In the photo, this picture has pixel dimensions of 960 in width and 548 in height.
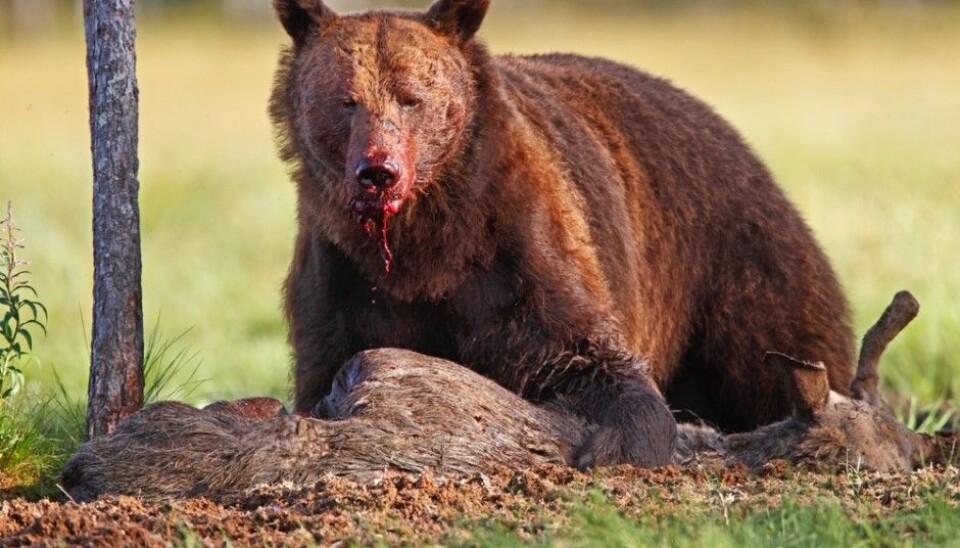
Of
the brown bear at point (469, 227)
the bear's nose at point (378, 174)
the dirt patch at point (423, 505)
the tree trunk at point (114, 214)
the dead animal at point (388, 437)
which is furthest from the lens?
the tree trunk at point (114, 214)

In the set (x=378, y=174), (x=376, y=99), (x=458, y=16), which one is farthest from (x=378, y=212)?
(x=458, y=16)

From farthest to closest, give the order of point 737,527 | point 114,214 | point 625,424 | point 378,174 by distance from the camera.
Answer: point 114,214 < point 625,424 < point 378,174 < point 737,527

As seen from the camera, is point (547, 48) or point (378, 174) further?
point (547, 48)

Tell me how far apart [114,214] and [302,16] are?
1.01m

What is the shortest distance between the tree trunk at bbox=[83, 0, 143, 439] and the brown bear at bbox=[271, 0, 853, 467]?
0.59 metres

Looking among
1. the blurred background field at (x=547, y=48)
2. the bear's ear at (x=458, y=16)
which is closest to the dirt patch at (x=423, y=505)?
the bear's ear at (x=458, y=16)

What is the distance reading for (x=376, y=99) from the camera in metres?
5.20

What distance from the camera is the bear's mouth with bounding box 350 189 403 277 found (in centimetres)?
510

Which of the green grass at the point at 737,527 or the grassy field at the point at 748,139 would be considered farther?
the grassy field at the point at 748,139

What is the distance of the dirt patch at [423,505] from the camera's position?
409cm

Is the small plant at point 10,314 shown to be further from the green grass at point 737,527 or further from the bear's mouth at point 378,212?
the green grass at point 737,527

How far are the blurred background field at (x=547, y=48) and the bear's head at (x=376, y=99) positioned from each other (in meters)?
2.55

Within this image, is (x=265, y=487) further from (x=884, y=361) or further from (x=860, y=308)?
(x=860, y=308)

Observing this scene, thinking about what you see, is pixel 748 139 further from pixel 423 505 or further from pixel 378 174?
pixel 423 505
